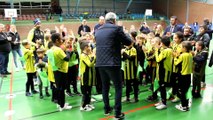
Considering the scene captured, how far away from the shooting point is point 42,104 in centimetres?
530

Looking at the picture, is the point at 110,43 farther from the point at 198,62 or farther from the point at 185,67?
the point at 198,62

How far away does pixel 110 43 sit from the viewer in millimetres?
3957

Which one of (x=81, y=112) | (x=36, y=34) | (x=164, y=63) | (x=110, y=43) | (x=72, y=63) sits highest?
(x=36, y=34)

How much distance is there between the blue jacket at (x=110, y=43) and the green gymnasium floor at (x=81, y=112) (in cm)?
123

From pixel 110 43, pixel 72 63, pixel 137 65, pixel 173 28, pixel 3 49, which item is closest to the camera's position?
pixel 110 43

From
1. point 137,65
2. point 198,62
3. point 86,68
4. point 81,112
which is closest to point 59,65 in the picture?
point 86,68

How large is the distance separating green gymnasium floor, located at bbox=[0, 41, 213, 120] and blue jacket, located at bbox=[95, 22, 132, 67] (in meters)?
1.23

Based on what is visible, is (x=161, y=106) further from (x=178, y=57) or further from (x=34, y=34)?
(x=34, y=34)

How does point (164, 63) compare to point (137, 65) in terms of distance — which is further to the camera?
point (137, 65)

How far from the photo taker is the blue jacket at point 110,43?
12.9 feet

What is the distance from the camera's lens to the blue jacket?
3.93 m

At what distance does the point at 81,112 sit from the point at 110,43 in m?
1.76

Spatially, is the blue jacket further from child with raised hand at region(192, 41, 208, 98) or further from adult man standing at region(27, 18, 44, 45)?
adult man standing at region(27, 18, 44, 45)

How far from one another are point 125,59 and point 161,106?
4.25 ft
